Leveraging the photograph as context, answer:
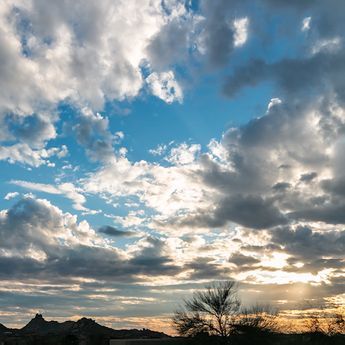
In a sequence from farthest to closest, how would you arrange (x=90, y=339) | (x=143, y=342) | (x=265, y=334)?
(x=90, y=339)
(x=143, y=342)
(x=265, y=334)

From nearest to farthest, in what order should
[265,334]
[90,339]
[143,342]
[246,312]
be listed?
[265,334]
[246,312]
[143,342]
[90,339]

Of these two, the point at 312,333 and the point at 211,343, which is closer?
the point at 211,343

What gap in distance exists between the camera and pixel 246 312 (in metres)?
67.6

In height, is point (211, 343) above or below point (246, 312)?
below

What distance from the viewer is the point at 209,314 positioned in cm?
6806

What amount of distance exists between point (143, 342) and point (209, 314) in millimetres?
13444

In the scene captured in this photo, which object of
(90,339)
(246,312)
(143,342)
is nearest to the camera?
(246,312)

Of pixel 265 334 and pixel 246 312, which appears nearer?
pixel 265 334

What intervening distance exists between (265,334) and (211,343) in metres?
7.55

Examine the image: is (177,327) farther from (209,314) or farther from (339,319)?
(339,319)

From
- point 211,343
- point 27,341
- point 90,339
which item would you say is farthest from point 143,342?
point 27,341

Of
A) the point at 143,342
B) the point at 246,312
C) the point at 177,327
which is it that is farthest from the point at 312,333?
the point at 143,342

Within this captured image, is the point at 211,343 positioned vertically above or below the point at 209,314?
below

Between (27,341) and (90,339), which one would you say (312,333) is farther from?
(27,341)
